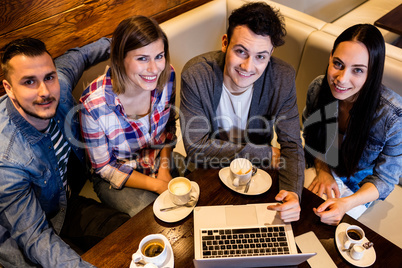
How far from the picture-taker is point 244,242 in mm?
1042

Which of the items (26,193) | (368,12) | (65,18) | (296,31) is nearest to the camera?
(26,193)

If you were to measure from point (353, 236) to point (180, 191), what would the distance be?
2.17 ft

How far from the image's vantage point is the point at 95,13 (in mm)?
1791

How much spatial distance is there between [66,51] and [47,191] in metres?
0.82

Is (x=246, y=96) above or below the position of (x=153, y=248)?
above

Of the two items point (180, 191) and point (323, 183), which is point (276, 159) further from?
point (180, 191)

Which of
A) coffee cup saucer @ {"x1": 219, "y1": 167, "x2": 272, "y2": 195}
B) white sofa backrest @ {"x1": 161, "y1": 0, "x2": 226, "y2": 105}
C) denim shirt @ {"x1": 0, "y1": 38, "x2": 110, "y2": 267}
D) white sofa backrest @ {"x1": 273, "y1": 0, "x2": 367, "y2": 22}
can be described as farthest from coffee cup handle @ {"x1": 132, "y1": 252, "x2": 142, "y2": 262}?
white sofa backrest @ {"x1": 273, "y1": 0, "x2": 367, "y2": 22}

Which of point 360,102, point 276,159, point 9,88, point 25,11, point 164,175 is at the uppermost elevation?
point 25,11

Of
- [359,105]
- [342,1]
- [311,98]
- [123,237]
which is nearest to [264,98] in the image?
[311,98]

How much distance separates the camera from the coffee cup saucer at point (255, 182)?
1205mm

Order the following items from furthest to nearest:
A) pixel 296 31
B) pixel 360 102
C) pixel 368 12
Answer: pixel 368 12 < pixel 296 31 < pixel 360 102

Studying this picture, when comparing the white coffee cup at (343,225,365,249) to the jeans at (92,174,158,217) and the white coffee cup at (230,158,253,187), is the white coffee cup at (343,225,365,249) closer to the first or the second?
the white coffee cup at (230,158,253,187)

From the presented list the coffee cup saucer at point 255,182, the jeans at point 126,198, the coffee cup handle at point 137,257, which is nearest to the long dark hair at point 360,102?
the coffee cup saucer at point 255,182

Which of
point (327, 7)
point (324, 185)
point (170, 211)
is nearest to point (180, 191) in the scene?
point (170, 211)
